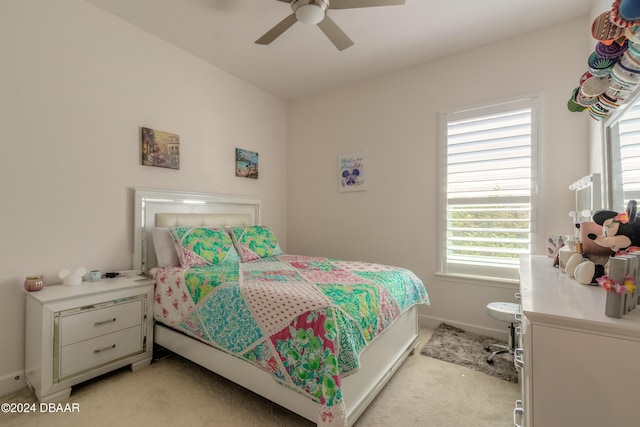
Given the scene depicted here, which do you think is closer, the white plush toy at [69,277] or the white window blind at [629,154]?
the white window blind at [629,154]

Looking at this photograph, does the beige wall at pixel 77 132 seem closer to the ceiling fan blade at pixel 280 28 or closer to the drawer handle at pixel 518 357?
the ceiling fan blade at pixel 280 28

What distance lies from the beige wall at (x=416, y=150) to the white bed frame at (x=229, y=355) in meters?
0.86

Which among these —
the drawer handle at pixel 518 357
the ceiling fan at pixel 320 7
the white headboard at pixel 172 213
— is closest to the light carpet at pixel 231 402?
the drawer handle at pixel 518 357

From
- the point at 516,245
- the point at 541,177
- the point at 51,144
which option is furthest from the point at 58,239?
the point at 541,177

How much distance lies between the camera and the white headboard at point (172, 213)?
8.48ft

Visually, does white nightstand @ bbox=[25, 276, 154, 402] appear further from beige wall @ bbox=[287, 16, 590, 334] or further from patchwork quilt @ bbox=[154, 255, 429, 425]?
beige wall @ bbox=[287, 16, 590, 334]

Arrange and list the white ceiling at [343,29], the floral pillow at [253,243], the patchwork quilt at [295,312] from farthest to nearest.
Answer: the floral pillow at [253,243]
the white ceiling at [343,29]
the patchwork quilt at [295,312]

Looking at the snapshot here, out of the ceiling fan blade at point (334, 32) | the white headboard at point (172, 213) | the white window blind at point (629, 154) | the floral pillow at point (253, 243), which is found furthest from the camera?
the floral pillow at point (253, 243)

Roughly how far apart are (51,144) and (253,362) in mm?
2202

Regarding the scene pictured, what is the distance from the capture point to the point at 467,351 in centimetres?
246

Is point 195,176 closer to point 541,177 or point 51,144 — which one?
point 51,144

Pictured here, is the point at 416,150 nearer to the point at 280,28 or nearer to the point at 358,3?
the point at 358,3

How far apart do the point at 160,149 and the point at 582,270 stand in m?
3.21

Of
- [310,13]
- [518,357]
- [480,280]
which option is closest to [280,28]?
[310,13]
